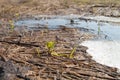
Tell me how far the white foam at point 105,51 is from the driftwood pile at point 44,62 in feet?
0.93

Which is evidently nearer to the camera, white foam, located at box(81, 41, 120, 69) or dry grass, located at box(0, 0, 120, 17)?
white foam, located at box(81, 41, 120, 69)

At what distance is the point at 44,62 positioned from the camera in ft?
24.7

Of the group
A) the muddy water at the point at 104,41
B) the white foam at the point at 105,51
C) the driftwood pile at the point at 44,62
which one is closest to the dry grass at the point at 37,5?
the muddy water at the point at 104,41

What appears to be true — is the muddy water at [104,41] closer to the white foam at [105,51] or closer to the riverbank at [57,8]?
the white foam at [105,51]

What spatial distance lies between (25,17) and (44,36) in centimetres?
572

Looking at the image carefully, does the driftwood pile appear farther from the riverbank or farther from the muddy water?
the riverbank

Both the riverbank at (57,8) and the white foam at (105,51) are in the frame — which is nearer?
the white foam at (105,51)

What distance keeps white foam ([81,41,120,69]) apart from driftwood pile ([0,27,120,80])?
284 millimetres

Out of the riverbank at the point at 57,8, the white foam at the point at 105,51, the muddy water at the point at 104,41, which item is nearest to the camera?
the white foam at the point at 105,51

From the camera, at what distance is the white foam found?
795 cm

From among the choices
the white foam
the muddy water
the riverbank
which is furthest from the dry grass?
the white foam

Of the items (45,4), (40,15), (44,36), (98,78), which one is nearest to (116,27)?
(44,36)

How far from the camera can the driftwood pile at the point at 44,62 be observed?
666cm

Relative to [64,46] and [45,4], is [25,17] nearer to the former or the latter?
[45,4]
